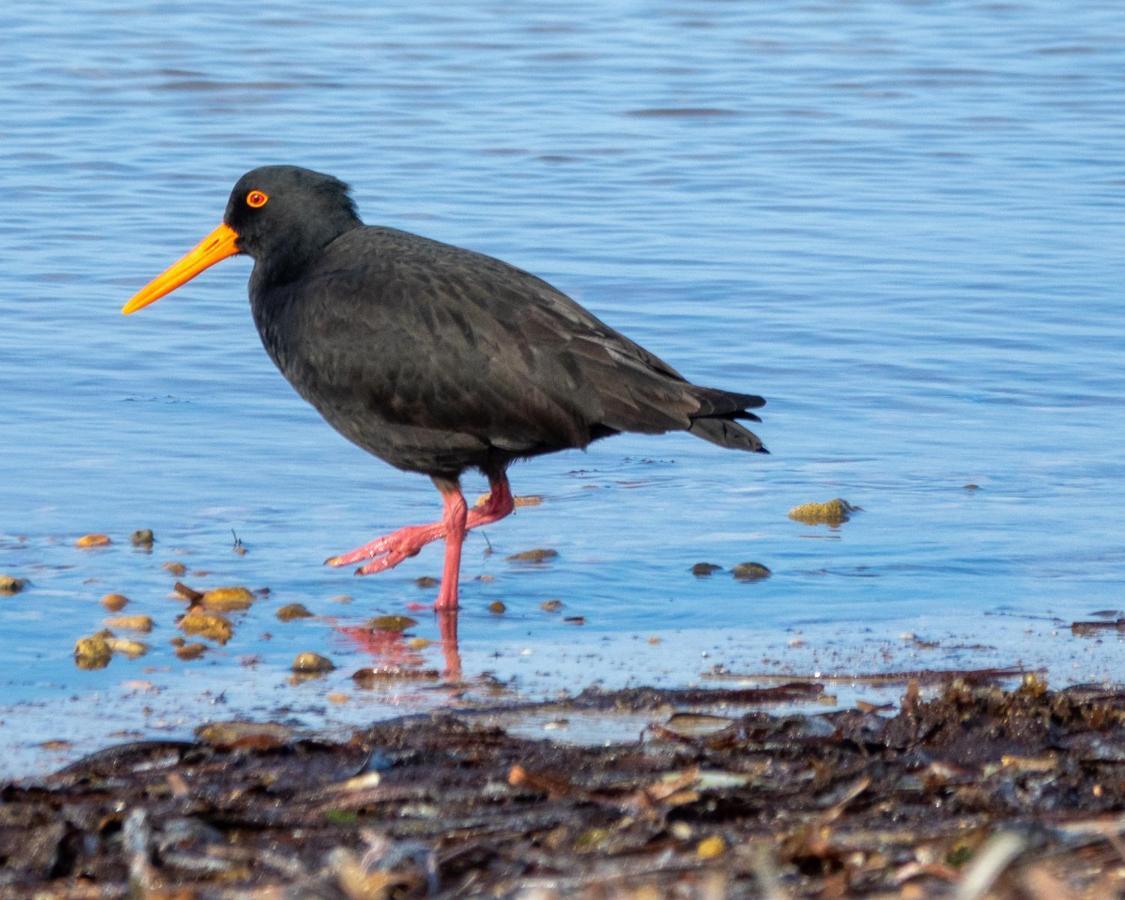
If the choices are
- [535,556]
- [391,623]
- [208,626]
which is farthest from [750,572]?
[208,626]

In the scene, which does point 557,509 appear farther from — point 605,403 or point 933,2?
point 933,2

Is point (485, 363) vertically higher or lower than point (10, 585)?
higher

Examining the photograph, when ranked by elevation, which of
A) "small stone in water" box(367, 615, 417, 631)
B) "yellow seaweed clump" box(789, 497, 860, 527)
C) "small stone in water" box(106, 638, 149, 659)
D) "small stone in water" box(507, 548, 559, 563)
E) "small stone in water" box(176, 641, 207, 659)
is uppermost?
"small stone in water" box(106, 638, 149, 659)

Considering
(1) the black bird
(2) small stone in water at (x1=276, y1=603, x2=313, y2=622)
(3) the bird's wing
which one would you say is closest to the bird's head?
(1) the black bird

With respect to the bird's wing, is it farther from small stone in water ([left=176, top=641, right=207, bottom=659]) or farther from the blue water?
small stone in water ([left=176, top=641, right=207, bottom=659])

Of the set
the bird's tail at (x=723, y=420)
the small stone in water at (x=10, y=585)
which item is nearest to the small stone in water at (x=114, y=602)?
the small stone in water at (x=10, y=585)

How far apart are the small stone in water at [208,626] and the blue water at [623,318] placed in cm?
8

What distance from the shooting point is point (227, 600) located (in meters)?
6.05

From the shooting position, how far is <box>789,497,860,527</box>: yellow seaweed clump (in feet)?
23.4

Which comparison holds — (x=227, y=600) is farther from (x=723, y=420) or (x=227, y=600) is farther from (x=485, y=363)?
(x=723, y=420)

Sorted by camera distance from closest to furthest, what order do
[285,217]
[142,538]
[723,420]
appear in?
[723,420], [142,538], [285,217]

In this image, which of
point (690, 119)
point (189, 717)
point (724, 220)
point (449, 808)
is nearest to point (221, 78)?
point (690, 119)

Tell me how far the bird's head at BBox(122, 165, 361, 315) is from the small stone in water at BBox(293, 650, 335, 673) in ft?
5.73

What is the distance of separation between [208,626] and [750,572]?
1.74 m
